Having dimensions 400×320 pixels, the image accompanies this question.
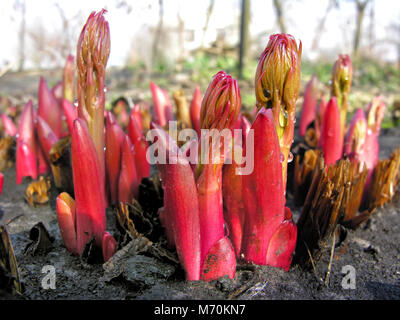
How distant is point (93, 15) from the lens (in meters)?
1.77

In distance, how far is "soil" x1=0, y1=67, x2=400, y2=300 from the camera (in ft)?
5.42

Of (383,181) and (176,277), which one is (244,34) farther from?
(176,277)

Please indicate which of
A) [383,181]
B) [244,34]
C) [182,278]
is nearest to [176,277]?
[182,278]

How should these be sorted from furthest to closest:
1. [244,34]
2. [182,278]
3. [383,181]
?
[244,34] < [383,181] < [182,278]

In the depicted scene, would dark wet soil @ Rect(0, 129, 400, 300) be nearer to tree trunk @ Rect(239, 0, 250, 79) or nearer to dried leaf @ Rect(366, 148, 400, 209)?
dried leaf @ Rect(366, 148, 400, 209)

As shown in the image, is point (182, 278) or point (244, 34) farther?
point (244, 34)

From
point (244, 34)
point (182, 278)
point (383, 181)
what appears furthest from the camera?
point (244, 34)

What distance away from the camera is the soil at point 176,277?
1652mm

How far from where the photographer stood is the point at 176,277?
1747 mm

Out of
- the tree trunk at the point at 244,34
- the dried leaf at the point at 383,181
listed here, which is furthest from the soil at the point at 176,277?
the tree trunk at the point at 244,34

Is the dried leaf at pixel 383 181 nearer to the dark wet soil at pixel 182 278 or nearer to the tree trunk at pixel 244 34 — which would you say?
the dark wet soil at pixel 182 278

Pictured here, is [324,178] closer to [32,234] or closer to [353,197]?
[353,197]

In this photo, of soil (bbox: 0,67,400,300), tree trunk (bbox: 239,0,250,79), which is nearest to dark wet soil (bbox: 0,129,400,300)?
soil (bbox: 0,67,400,300)
